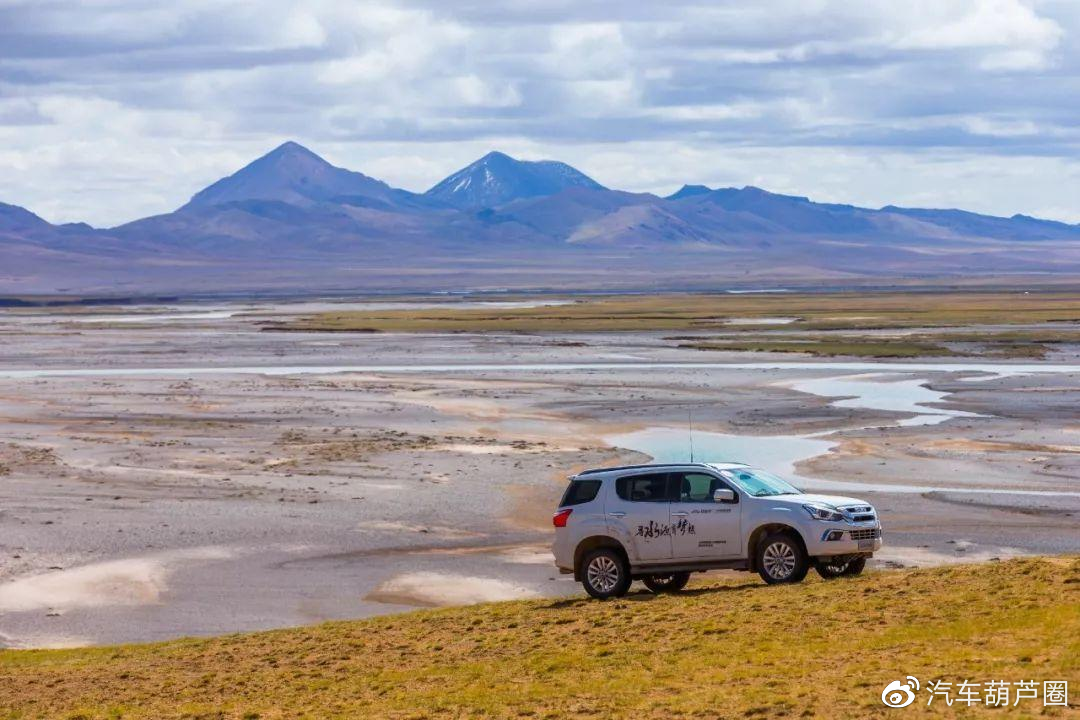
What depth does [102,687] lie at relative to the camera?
17.6 meters

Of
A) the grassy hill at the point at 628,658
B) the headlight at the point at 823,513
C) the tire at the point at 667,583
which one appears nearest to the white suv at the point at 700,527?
the headlight at the point at 823,513

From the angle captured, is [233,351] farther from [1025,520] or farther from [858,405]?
[1025,520]

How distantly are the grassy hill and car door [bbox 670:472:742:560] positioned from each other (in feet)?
2.00

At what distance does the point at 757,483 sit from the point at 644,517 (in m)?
1.56

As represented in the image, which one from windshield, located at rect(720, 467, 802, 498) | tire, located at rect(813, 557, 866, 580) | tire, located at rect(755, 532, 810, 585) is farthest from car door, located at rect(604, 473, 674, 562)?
tire, located at rect(813, 557, 866, 580)

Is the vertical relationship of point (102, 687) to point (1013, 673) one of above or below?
below

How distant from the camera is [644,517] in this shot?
67.8 ft

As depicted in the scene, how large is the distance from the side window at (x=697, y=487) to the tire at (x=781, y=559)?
922 mm

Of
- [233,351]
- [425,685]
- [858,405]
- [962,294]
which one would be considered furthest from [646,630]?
[962,294]

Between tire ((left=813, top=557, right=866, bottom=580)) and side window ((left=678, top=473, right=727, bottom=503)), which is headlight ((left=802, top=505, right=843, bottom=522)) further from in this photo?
side window ((left=678, top=473, right=727, bottom=503))

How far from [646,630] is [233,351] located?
70.2 m

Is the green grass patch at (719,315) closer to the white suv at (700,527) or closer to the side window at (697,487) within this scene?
the white suv at (700,527)

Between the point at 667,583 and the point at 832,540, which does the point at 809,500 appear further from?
the point at 667,583

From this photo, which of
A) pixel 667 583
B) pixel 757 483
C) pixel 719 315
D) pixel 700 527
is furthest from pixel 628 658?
pixel 719 315
